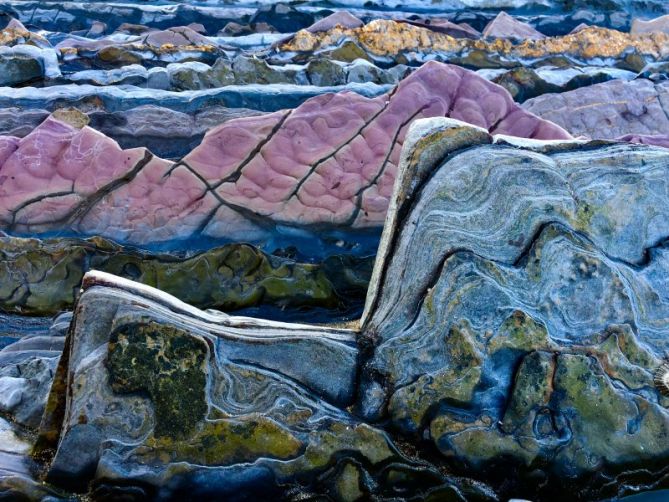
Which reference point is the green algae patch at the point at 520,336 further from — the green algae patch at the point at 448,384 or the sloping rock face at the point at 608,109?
the sloping rock face at the point at 608,109

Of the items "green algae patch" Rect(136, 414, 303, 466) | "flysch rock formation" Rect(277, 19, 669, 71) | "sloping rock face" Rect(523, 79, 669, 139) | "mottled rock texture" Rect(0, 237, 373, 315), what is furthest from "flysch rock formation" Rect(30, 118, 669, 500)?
"flysch rock formation" Rect(277, 19, 669, 71)

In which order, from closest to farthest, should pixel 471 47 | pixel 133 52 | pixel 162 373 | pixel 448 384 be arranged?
pixel 162 373 < pixel 448 384 < pixel 133 52 < pixel 471 47

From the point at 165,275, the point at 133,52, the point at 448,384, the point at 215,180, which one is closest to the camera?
the point at 448,384

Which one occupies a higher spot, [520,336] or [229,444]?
[520,336]

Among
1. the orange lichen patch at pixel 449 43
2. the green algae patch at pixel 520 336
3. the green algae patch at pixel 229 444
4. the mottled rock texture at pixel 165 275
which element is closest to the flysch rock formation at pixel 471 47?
the orange lichen patch at pixel 449 43

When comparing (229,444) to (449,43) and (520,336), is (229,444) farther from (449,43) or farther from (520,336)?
(449,43)

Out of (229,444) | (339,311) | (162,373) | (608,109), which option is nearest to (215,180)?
(339,311)

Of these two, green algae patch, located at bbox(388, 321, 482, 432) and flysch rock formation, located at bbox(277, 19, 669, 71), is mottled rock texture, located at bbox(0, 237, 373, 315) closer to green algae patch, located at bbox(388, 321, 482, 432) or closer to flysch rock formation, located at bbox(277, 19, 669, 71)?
green algae patch, located at bbox(388, 321, 482, 432)

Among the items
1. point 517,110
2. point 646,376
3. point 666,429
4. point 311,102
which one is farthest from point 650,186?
point 311,102
